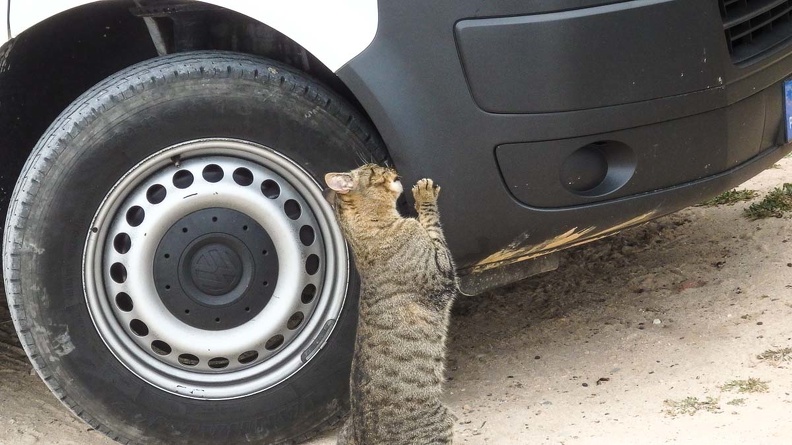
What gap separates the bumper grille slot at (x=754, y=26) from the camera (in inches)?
140

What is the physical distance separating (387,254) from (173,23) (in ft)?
4.18

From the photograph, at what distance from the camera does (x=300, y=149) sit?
140 inches

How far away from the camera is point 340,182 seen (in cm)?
346

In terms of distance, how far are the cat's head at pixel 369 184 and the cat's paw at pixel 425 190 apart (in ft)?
0.34

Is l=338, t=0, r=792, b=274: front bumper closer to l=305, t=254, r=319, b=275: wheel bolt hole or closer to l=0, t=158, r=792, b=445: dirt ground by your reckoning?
l=305, t=254, r=319, b=275: wheel bolt hole

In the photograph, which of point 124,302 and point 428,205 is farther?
point 124,302

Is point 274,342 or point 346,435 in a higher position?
point 274,342

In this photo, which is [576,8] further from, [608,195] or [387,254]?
[387,254]

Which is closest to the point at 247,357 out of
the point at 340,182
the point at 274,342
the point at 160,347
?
the point at 274,342

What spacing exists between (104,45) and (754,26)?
2.73 metres

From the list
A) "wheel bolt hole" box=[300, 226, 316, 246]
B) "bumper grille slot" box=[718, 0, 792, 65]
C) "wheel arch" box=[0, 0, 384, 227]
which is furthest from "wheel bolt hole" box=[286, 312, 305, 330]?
"bumper grille slot" box=[718, 0, 792, 65]

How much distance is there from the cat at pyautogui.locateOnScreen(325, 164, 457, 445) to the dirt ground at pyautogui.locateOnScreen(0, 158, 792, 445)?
1.13 feet

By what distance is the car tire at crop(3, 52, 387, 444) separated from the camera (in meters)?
3.45

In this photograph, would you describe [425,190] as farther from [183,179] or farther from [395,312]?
[183,179]
